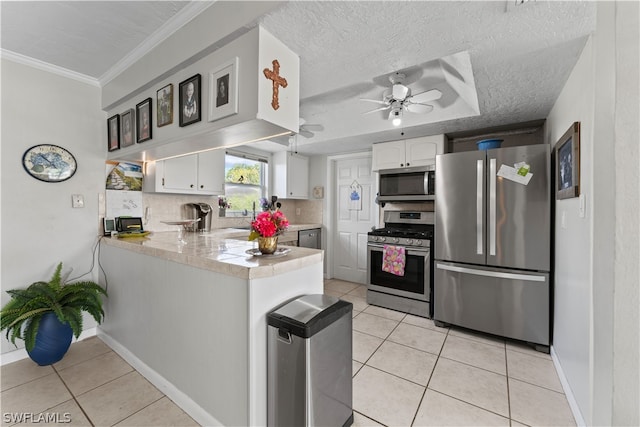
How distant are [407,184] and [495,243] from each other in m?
1.30

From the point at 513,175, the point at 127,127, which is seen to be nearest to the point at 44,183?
the point at 127,127

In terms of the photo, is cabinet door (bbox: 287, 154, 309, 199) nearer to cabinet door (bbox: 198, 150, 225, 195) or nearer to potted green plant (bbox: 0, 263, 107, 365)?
cabinet door (bbox: 198, 150, 225, 195)

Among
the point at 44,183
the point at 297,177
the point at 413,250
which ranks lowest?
the point at 413,250

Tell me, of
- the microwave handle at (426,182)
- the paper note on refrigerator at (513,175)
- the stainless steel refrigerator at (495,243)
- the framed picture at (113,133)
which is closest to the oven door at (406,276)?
the stainless steel refrigerator at (495,243)

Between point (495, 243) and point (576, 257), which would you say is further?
point (495, 243)

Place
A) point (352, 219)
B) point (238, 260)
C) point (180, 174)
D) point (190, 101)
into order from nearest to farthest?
point (238, 260), point (190, 101), point (180, 174), point (352, 219)

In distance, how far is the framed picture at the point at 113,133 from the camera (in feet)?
8.26

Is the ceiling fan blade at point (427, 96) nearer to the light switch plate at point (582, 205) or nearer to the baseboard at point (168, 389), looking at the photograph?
the light switch plate at point (582, 205)

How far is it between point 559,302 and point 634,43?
228 cm

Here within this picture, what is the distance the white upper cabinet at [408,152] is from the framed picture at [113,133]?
119 inches

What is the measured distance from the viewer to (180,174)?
9.67 ft

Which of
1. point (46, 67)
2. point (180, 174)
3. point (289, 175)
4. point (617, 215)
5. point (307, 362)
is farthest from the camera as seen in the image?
point (289, 175)

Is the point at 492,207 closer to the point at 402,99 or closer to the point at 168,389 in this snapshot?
the point at 402,99

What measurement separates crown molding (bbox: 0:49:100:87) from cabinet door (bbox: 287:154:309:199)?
8.51 feet
